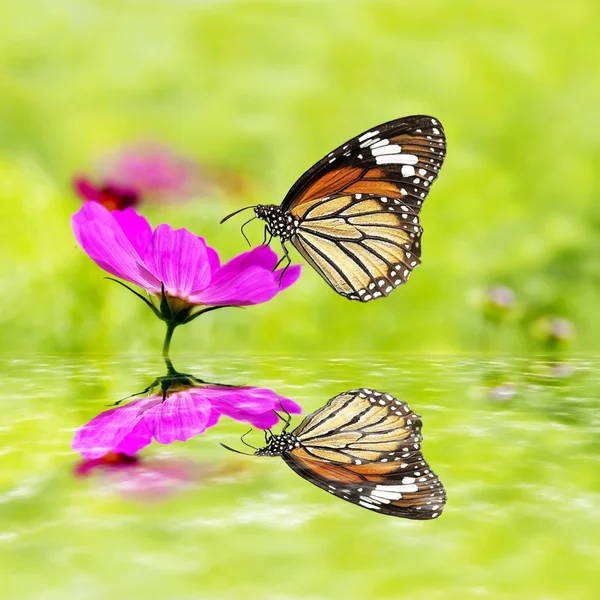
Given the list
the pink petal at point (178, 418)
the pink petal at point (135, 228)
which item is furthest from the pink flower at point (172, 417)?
the pink petal at point (135, 228)

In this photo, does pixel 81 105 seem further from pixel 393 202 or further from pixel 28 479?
pixel 28 479

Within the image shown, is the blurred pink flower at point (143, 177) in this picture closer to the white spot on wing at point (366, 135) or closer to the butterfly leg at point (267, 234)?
the butterfly leg at point (267, 234)

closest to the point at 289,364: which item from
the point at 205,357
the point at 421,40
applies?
the point at 205,357

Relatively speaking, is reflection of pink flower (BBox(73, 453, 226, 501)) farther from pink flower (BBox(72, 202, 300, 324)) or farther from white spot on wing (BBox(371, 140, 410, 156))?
white spot on wing (BBox(371, 140, 410, 156))

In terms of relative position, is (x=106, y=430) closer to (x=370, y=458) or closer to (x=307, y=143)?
(x=370, y=458)

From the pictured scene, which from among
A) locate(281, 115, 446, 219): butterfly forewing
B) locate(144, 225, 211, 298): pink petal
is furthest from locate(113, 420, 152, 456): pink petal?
locate(281, 115, 446, 219): butterfly forewing

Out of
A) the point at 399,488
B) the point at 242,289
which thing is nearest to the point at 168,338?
the point at 242,289
